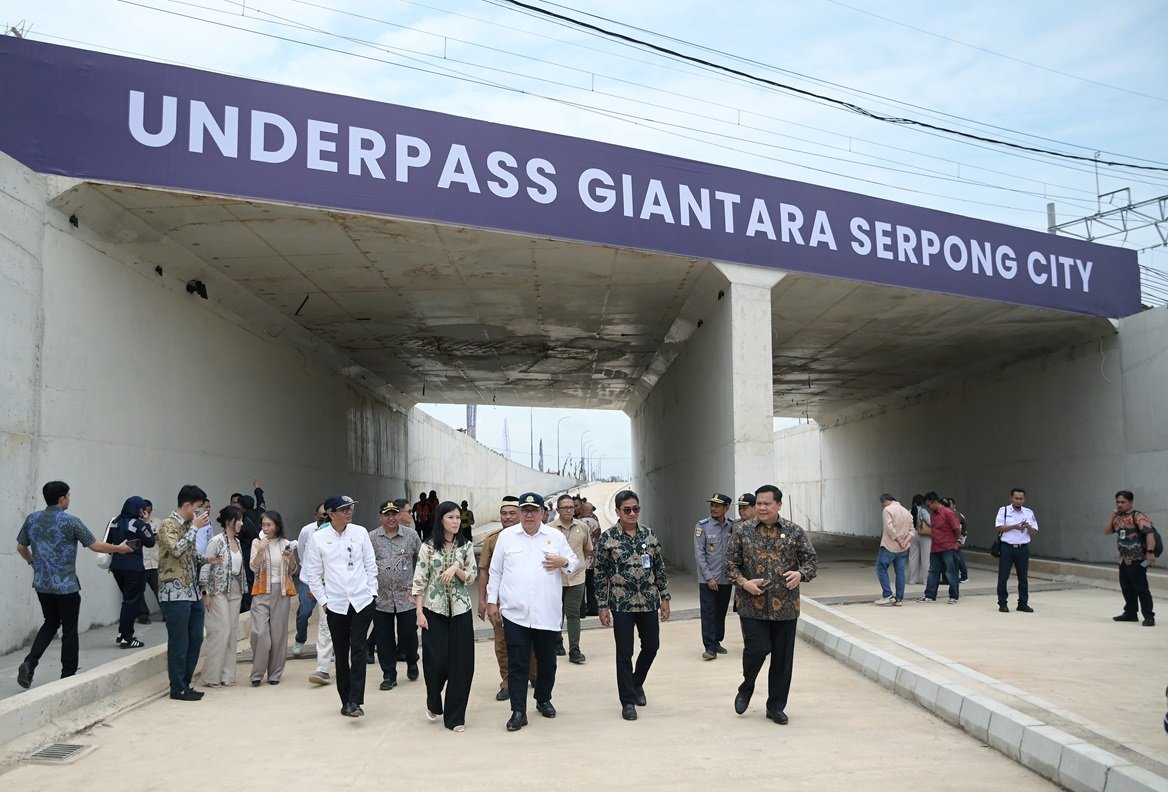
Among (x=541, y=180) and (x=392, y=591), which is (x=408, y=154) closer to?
(x=541, y=180)

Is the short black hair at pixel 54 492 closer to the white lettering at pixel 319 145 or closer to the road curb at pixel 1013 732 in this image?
the white lettering at pixel 319 145

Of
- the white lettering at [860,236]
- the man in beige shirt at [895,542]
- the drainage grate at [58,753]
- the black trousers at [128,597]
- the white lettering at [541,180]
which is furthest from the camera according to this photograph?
the white lettering at [860,236]

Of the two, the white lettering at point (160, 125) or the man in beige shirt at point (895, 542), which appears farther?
the man in beige shirt at point (895, 542)

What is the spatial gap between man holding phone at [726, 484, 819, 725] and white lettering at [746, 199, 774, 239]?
7.38 m

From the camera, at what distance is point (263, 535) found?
792 centimetres

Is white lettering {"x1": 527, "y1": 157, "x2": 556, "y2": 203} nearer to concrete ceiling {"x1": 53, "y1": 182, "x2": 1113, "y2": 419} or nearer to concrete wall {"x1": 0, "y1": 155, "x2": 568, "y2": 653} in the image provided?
concrete ceiling {"x1": 53, "y1": 182, "x2": 1113, "y2": 419}

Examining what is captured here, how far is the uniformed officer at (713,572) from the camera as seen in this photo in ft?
27.0

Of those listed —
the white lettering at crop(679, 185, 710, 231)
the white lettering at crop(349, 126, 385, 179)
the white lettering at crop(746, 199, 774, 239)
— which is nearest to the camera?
the white lettering at crop(349, 126, 385, 179)

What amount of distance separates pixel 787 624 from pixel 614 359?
51.4 ft

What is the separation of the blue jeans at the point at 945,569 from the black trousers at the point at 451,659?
8093 mm

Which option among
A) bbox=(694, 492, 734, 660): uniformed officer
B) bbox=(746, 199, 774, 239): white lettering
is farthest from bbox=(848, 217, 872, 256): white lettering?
bbox=(694, 492, 734, 660): uniformed officer

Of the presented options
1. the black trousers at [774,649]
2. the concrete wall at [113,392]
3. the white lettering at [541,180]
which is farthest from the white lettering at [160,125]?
the black trousers at [774,649]

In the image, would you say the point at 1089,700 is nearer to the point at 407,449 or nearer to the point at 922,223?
the point at 922,223

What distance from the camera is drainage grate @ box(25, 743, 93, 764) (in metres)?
5.32
